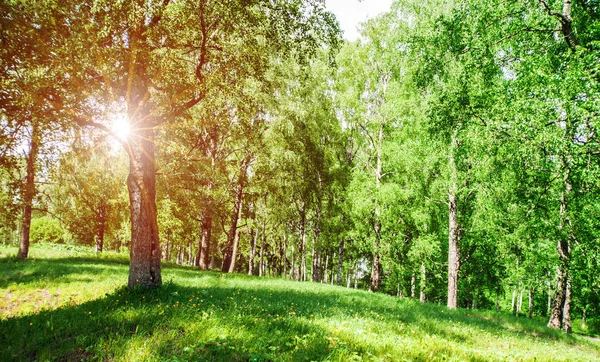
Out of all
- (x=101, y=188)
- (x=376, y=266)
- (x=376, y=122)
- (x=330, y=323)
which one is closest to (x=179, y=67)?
(x=330, y=323)

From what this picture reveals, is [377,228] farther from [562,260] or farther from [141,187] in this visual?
[141,187]

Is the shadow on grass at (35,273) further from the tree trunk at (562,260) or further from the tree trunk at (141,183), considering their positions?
the tree trunk at (562,260)

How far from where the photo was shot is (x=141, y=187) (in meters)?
9.02

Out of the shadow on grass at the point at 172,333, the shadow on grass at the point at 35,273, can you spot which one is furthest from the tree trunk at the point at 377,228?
the shadow on grass at the point at 35,273

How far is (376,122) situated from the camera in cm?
2131

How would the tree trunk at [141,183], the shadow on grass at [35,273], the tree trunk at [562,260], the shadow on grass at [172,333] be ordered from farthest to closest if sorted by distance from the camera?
the tree trunk at [562,260], the shadow on grass at [35,273], the tree trunk at [141,183], the shadow on grass at [172,333]

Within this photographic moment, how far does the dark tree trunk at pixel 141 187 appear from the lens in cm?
884

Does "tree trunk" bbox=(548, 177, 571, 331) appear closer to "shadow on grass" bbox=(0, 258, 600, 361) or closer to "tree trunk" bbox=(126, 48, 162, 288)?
"shadow on grass" bbox=(0, 258, 600, 361)

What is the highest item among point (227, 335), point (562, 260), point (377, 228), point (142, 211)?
point (142, 211)

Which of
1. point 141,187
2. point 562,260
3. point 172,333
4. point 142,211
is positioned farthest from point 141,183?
point 562,260

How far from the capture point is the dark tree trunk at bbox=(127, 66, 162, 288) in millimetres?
8844

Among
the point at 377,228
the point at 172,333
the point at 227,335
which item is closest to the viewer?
the point at 172,333

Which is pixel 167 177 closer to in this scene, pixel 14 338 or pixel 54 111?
pixel 54 111

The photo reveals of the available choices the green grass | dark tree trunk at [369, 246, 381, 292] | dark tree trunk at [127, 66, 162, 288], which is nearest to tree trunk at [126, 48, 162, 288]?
dark tree trunk at [127, 66, 162, 288]
